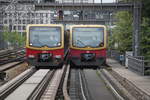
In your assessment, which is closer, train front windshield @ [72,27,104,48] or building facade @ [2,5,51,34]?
train front windshield @ [72,27,104,48]

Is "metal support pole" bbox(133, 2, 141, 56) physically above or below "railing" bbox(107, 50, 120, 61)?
above

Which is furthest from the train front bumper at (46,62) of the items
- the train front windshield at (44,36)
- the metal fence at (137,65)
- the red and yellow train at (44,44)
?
the metal fence at (137,65)

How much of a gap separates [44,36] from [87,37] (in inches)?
122

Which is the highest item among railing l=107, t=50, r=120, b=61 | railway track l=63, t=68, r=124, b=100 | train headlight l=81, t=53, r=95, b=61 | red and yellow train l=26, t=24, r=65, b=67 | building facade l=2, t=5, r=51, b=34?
building facade l=2, t=5, r=51, b=34

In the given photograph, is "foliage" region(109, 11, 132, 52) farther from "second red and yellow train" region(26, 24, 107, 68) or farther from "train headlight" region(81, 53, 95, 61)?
"train headlight" region(81, 53, 95, 61)

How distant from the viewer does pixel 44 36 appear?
86.2 ft

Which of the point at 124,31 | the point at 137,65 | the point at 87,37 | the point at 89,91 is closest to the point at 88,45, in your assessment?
the point at 87,37

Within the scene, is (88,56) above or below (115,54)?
above

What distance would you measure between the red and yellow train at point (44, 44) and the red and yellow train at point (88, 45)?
1324mm

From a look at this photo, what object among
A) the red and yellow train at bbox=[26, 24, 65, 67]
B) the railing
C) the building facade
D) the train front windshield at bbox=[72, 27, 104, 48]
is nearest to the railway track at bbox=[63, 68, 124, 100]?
the red and yellow train at bbox=[26, 24, 65, 67]

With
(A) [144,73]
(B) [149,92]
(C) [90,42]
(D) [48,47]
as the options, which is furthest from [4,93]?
(C) [90,42]

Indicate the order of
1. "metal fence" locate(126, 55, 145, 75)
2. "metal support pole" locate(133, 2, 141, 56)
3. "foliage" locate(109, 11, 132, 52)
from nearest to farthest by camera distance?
"metal fence" locate(126, 55, 145, 75)
"metal support pole" locate(133, 2, 141, 56)
"foliage" locate(109, 11, 132, 52)

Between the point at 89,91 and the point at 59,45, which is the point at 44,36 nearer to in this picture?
the point at 59,45

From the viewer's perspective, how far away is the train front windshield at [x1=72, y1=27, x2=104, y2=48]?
27.4 meters
